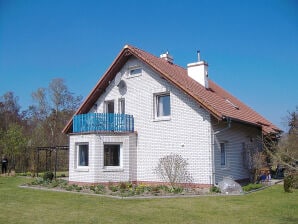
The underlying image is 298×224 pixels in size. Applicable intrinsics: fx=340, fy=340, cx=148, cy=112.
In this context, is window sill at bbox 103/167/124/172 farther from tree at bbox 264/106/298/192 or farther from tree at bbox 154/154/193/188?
tree at bbox 264/106/298/192

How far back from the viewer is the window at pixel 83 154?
1886cm

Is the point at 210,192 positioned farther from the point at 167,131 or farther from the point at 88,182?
the point at 88,182

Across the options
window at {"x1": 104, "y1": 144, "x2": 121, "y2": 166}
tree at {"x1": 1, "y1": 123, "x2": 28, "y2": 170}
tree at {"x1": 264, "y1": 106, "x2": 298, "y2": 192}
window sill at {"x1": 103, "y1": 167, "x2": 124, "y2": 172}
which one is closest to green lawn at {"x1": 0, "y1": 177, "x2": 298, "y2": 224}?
tree at {"x1": 264, "y1": 106, "x2": 298, "y2": 192}

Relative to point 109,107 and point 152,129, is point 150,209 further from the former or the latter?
point 109,107

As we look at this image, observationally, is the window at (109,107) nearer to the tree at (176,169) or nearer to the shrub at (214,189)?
the tree at (176,169)

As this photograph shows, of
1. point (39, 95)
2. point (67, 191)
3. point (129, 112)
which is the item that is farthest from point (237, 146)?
point (39, 95)

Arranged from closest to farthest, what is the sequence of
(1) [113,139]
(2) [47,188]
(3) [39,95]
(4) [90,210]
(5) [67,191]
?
(4) [90,210] → (5) [67,191] → (2) [47,188] → (1) [113,139] → (3) [39,95]

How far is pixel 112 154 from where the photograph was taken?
18.6 meters

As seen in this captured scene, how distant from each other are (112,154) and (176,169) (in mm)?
3960

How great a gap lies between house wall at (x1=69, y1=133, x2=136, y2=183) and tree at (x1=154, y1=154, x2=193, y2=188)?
2.29m

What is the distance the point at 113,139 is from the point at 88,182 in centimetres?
258

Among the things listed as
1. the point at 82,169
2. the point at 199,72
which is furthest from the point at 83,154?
the point at 199,72

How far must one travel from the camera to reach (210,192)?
14695mm

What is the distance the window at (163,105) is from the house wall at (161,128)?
0.33 meters
